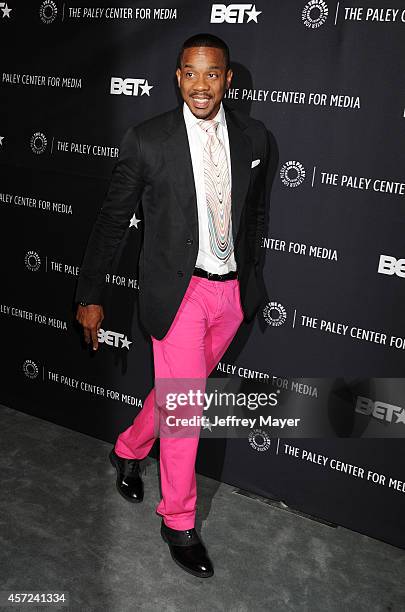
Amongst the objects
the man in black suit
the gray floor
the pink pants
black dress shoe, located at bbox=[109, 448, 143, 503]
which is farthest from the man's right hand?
the gray floor

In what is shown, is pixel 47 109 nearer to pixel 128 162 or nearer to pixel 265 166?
pixel 128 162

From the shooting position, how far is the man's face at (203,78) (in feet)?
7.29

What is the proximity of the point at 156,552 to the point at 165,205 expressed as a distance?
1.37 metres

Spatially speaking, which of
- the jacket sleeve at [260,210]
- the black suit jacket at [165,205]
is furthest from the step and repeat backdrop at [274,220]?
the black suit jacket at [165,205]

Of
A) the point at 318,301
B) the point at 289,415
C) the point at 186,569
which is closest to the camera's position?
the point at 186,569

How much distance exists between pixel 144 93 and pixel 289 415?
1.57 metres

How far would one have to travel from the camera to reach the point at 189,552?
250cm

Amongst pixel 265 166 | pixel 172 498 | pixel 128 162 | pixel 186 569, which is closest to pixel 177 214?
pixel 128 162

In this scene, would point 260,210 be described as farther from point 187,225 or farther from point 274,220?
point 187,225

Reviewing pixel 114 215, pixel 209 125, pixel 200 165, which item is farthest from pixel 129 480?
pixel 209 125

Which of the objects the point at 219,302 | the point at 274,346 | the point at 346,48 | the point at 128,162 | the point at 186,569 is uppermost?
the point at 346,48

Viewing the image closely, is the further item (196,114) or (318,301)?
(318,301)

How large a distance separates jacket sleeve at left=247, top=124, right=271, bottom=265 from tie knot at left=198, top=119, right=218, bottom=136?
10.0 inches

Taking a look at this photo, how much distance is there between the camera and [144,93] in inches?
112
